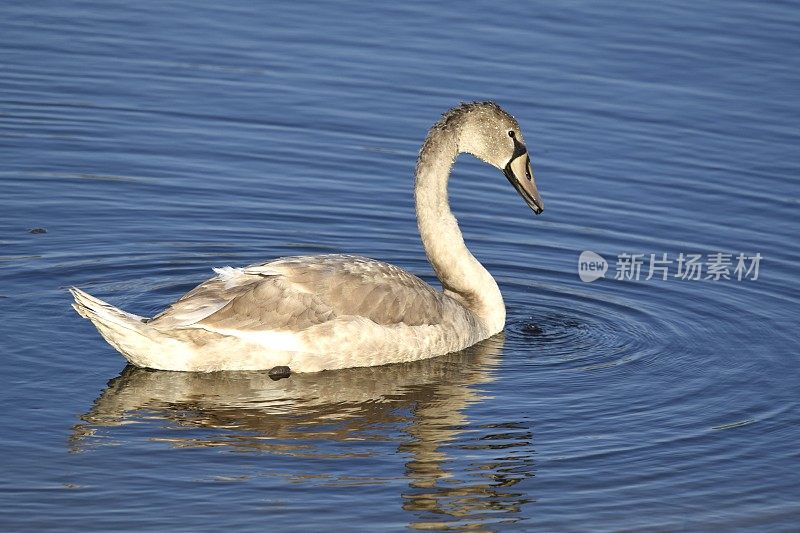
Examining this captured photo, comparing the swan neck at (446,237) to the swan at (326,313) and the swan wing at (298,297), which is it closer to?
the swan at (326,313)

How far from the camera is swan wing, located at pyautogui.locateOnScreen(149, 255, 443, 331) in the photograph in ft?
37.8

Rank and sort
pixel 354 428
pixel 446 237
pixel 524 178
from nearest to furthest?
pixel 354 428
pixel 446 237
pixel 524 178

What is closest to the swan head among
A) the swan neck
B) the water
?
the swan neck

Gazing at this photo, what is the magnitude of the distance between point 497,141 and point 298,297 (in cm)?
263

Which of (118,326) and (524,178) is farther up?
(524,178)

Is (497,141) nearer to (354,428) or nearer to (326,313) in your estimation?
(326,313)

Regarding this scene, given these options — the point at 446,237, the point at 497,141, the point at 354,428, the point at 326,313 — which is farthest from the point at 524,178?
the point at 354,428

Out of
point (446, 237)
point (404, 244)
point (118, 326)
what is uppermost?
point (446, 237)

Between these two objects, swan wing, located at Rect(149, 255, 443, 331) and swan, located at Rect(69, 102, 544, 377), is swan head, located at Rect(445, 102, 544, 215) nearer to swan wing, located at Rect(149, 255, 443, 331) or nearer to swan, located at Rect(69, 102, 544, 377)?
swan, located at Rect(69, 102, 544, 377)

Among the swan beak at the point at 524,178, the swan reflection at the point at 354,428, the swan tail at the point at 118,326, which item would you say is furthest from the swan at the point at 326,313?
the swan beak at the point at 524,178

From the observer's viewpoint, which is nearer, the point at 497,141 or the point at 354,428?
the point at 354,428

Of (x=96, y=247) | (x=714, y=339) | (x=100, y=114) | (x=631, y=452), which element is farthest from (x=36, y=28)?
(x=631, y=452)

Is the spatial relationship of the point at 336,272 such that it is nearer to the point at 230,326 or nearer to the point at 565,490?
the point at 230,326

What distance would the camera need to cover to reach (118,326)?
11.1 meters
